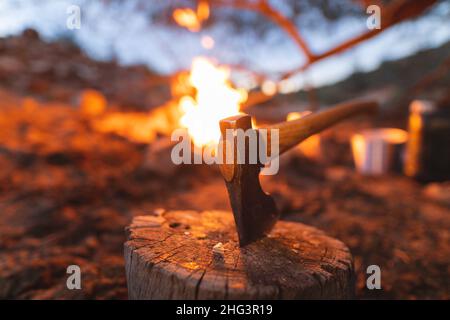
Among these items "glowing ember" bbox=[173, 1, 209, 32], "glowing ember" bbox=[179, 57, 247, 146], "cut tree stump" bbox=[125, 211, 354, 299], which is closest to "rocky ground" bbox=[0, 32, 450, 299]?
"glowing ember" bbox=[179, 57, 247, 146]

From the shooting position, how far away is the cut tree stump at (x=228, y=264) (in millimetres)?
1120

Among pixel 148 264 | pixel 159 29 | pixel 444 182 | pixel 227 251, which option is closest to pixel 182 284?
pixel 148 264

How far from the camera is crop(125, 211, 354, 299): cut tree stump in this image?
1.12 meters

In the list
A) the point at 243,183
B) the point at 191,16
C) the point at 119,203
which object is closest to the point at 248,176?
the point at 243,183

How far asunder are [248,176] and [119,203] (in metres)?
2.48

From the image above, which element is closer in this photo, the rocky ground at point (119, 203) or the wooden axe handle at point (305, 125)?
the wooden axe handle at point (305, 125)

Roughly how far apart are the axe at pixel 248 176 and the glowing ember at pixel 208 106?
279cm

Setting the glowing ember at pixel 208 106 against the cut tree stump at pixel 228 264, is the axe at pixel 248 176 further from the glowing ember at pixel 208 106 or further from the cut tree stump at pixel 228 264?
the glowing ember at pixel 208 106

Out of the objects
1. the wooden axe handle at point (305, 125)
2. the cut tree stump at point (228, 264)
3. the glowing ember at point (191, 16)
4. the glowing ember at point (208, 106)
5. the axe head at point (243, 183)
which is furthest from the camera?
the glowing ember at point (191, 16)

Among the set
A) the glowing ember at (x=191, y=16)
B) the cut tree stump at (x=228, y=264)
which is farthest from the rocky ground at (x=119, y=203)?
the glowing ember at (x=191, y=16)

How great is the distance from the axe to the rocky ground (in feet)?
3.27

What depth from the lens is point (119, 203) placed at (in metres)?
3.54
